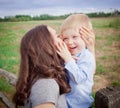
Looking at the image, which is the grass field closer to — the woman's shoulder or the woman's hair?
the woman's hair

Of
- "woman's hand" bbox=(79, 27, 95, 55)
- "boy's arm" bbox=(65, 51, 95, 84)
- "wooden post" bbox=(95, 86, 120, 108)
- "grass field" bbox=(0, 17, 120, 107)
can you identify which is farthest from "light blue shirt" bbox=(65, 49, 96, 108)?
"grass field" bbox=(0, 17, 120, 107)

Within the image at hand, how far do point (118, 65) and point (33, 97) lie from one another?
870 mm

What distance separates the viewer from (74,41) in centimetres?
130

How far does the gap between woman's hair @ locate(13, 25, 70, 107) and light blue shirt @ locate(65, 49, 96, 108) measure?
0.05 metres

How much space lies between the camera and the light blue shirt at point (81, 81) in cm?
116

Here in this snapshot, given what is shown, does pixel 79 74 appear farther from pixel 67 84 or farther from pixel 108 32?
pixel 108 32

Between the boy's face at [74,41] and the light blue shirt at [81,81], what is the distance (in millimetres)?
65

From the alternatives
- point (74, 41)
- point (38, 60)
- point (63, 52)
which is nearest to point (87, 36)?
point (74, 41)

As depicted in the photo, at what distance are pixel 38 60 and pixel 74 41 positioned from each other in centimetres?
27

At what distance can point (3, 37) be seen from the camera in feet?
5.85

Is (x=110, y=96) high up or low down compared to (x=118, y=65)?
up

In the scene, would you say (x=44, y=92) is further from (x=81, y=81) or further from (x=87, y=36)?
(x=87, y=36)

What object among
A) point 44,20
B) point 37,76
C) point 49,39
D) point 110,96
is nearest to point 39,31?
point 49,39

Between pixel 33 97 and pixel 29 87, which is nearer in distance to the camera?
pixel 33 97
